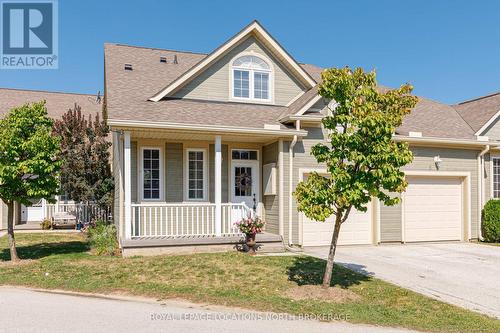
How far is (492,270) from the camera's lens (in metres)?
10.4

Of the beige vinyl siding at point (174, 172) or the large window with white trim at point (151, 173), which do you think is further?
the beige vinyl siding at point (174, 172)

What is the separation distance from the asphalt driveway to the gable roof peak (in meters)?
6.36

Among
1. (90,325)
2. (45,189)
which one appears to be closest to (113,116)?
(45,189)

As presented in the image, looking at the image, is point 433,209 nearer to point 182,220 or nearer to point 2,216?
point 182,220

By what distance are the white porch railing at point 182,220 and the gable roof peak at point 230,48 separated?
12.3 feet

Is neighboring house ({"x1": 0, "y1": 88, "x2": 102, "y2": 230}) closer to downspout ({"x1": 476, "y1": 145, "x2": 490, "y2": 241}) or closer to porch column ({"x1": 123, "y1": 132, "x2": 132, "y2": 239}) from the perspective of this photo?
porch column ({"x1": 123, "y1": 132, "x2": 132, "y2": 239})

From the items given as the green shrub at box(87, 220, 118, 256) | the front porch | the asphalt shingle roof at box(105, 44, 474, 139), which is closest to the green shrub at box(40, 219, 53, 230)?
the green shrub at box(87, 220, 118, 256)

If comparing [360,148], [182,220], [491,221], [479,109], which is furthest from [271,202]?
[479,109]

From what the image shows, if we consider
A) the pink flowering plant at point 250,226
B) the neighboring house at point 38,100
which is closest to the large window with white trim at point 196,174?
the pink flowering plant at point 250,226

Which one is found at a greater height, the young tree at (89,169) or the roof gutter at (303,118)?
the roof gutter at (303,118)

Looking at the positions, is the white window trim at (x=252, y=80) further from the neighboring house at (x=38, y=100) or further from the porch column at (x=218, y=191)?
the neighboring house at (x=38, y=100)

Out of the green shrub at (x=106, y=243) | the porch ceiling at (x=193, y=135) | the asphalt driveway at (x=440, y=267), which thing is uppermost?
the porch ceiling at (x=193, y=135)

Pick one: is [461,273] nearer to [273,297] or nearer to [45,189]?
[273,297]

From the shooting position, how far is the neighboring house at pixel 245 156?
491 inches
